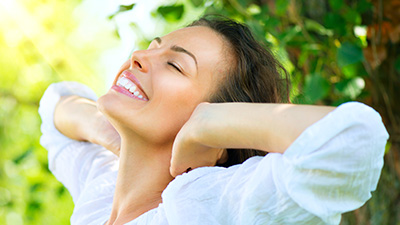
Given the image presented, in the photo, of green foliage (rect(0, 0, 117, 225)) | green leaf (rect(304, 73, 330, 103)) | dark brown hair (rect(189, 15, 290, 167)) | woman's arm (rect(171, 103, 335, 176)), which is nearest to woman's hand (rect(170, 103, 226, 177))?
woman's arm (rect(171, 103, 335, 176))

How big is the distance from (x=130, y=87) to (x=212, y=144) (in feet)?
0.77

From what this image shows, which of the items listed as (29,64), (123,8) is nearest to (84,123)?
(123,8)

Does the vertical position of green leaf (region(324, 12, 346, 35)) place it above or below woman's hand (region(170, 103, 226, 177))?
below

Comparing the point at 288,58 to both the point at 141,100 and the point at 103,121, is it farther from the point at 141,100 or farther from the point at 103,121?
the point at 141,100

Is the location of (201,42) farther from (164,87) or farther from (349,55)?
(349,55)

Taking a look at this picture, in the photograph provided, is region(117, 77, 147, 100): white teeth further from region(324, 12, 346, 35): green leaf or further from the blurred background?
region(324, 12, 346, 35): green leaf

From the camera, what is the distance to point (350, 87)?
1446 millimetres

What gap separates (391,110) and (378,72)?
120 mm

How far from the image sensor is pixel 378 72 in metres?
1.57

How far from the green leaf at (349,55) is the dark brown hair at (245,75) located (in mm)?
245

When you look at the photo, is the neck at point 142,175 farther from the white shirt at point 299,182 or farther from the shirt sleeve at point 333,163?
the shirt sleeve at point 333,163

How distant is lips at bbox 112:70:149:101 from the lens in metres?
0.98

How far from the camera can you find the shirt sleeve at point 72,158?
4.42 feet

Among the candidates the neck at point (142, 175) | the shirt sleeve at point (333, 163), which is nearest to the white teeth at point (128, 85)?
the neck at point (142, 175)
